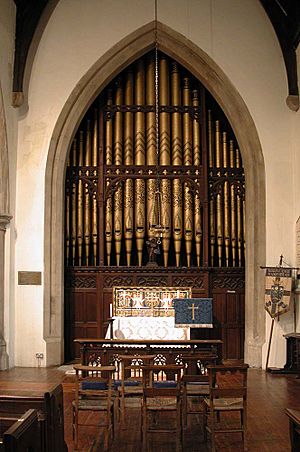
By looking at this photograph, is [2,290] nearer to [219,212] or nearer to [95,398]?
[219,212]

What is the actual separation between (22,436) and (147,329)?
8.52 m

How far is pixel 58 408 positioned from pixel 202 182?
9162 millimetres

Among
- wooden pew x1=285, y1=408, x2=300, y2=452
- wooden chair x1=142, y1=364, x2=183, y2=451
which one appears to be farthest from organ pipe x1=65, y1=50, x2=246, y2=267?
wooden pew x1=285, y1=408, x2=300, y2=452

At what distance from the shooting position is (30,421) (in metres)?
3.58

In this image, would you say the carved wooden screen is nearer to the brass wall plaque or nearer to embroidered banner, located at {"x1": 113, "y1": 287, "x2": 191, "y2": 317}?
embroidered banner, located at {"x1": 113, "y1": 287, "x2": 191, "y2": 317}

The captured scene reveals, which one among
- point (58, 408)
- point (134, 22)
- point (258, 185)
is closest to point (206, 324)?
point (258, 185)

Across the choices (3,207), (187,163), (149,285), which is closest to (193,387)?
(149,285)

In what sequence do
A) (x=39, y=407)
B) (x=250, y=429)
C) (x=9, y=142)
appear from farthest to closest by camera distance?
(x=9, y=142) < (x=250, y=429) < (x=39, y=407)

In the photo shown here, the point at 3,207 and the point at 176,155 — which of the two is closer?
the point at 3,207

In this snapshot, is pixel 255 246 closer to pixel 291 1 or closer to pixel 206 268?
pixel 206 268

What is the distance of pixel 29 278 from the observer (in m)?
12.6

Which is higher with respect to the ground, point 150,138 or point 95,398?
point 150,138

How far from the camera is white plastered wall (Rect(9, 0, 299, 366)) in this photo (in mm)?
12703

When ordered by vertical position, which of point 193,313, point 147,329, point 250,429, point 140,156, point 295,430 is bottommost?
point 250,429
